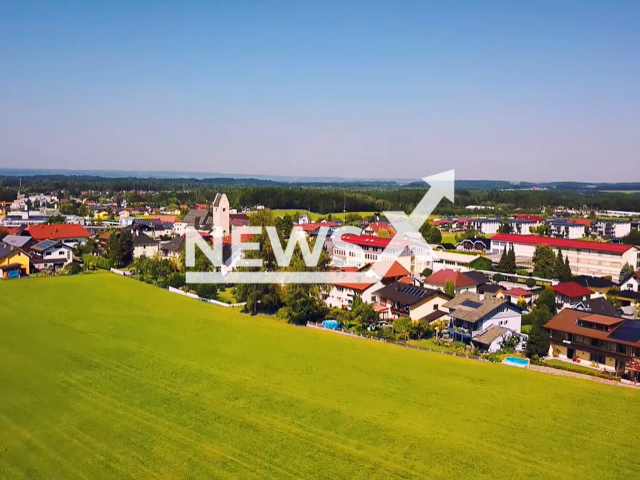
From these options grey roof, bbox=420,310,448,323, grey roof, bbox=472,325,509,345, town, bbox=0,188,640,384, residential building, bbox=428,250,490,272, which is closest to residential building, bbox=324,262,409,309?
town, bbox=0,188,640,384

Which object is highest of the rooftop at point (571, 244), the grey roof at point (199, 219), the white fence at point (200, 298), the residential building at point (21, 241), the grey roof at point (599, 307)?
the grey roof at point (199, 219)

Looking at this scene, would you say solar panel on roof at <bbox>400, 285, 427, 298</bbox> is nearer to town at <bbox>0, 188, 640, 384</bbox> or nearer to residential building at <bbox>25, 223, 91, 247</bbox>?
town at <bbox>0, 188, 640, 384</bbox>

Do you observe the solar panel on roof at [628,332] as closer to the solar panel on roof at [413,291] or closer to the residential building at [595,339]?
the residential building at [595,339]

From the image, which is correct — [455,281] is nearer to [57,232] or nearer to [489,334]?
[489,334]

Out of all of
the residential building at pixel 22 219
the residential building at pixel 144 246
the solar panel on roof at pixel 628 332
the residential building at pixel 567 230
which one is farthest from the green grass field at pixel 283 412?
the residential building at pixel 567 230

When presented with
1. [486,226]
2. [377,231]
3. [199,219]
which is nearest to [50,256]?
[199,219]

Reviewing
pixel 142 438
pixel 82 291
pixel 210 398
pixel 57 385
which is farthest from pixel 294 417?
pixel 82 291

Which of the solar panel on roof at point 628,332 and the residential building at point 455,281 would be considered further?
the residential building at point 455,281
